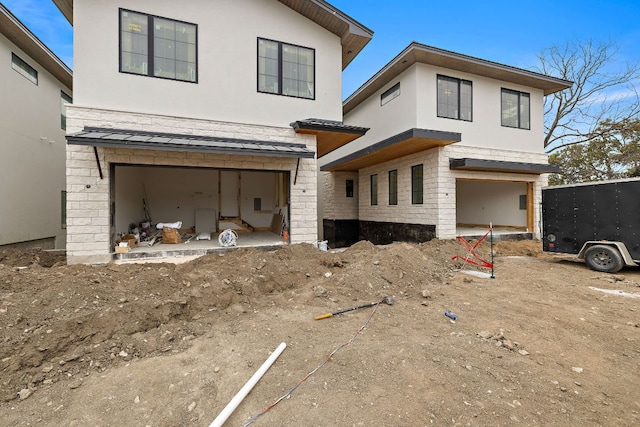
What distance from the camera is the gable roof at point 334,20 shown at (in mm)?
7962

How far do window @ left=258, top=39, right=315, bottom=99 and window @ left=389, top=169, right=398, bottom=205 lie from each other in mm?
5989

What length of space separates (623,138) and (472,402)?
23.3 m

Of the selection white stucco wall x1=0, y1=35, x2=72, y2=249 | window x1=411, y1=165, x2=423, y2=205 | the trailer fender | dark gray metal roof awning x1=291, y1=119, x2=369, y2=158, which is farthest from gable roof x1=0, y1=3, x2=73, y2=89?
the trailer fender

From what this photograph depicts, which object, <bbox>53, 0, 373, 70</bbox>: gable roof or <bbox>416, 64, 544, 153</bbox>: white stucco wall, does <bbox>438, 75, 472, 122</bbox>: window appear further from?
<bbox>53, 0, 373, 70</bbox>: gable roof

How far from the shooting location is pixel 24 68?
934cm

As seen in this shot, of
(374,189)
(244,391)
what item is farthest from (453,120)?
(244,391)

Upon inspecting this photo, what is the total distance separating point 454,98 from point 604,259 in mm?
7111

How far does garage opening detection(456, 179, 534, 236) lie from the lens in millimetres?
Result: 12679

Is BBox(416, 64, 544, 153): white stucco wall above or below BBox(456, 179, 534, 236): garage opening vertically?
above

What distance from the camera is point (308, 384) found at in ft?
9.16

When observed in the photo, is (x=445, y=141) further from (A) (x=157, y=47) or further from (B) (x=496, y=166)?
(A) (x=157, y=47)

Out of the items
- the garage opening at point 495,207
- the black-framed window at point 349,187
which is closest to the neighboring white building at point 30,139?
the black-framed window at point 349,187

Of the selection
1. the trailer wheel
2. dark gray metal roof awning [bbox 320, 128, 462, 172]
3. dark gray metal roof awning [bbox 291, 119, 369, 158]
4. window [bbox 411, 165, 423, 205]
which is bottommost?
the trailer wheel

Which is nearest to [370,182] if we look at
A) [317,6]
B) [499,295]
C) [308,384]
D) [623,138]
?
[317,6]
